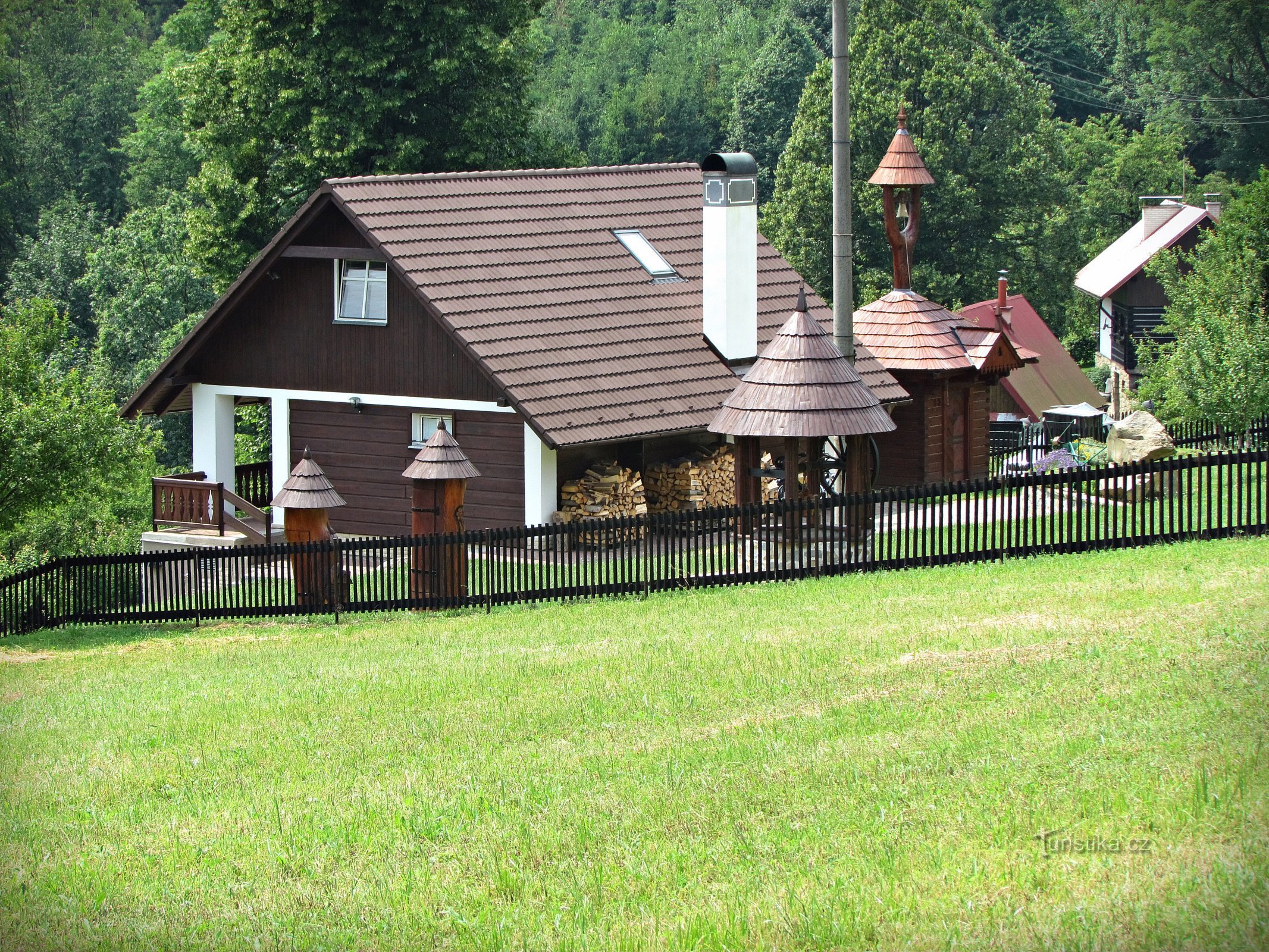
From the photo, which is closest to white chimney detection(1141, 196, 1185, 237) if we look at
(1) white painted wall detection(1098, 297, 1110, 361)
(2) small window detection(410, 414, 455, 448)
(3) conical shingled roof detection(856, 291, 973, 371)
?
(1) white painted wall detection(1098, 297, 1110, 361)

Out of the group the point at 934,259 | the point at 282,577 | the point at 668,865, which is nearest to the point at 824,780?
the point at 668,865

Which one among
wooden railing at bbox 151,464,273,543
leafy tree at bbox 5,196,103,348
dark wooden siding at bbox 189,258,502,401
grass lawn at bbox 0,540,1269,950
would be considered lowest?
grass lawn at bbox 0,540,1269,950

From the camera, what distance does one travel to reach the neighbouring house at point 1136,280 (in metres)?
51.4

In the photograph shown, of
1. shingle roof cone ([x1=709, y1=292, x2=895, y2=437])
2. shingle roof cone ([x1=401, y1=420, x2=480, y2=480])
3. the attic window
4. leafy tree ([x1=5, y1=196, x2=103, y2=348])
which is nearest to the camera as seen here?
shingle roof cone ([x1=709, y1=292, x2=895, y2=437])

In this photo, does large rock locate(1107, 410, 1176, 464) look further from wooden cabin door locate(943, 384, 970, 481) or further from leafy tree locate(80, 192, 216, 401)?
leafy tree locate(80, 192, 216, 401)

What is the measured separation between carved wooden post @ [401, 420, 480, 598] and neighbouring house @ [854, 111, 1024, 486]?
987cm

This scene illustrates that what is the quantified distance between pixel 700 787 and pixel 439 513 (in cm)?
1237

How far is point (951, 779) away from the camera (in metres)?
8.32

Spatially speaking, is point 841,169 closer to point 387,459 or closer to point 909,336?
point 909,336

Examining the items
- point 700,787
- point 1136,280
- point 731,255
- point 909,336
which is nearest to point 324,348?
point 731,255

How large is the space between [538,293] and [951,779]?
18182 mm

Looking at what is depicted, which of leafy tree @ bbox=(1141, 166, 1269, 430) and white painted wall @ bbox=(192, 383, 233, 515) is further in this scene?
leafy tree @ bbox=(1141, 166, 1269, 430)

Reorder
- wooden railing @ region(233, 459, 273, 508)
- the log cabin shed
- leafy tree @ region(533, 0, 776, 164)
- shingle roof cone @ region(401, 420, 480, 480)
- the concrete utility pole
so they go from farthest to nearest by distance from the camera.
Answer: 1. leafy tree @ region(533, 0, 776, 164)
2. wooden railing @ region(233, 459, 273, 508)
3. the log cabin shed
4. the concrete utility pole
5. shingle roof cone @ region(401, 420, 480, 480)

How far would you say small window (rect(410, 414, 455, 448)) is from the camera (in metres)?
25.2
